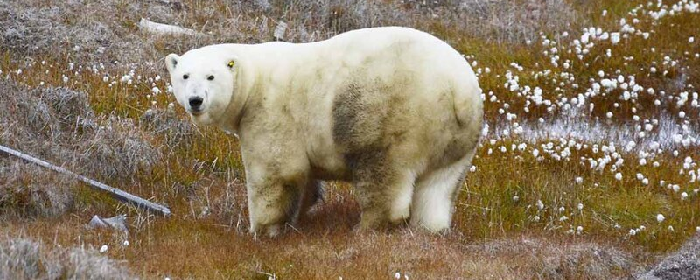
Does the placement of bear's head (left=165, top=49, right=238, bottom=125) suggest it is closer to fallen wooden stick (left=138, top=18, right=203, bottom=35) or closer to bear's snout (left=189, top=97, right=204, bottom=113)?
bear's snout (left=189, top=97, right=204, bottom=113)

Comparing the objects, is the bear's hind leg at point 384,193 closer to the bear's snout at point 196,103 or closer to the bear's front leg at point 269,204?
the bear's front leg at point 269,204

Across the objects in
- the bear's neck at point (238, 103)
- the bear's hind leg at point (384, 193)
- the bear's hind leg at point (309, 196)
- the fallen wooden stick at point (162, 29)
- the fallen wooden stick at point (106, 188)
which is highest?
the bear's neck at point (238, 103)

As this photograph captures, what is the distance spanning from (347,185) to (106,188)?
2463 millimetres

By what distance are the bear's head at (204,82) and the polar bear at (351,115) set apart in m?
0.01

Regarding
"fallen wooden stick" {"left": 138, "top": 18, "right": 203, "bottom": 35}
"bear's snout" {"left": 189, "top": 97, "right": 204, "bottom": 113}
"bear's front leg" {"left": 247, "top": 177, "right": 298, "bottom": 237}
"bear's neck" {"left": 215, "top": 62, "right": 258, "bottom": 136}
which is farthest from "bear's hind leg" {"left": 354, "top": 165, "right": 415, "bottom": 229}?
"fallen wooden stick" {"left": 138, "top": 18, "right": 203, "bottom": 35}

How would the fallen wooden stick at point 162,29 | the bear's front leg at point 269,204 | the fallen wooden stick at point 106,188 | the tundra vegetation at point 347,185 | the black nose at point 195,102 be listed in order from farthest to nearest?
the fallen wooden stick at point 162,29 < the fallen wooden stick at point 106,188 < the bear's front leg at point 269,204 < the tundra vegetation at point 347,185 < the black nose at point 195,102

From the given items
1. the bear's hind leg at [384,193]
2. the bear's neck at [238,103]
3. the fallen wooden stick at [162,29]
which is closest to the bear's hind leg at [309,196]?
the bear's hind leg at [384,193]

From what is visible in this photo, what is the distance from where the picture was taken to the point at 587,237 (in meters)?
10.0

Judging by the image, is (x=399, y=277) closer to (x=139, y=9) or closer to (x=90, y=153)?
(x=90, y=153)

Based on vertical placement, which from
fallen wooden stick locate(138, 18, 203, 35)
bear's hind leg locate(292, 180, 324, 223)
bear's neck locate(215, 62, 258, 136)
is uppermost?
bear's neck locate(215, 62, 258, 136)

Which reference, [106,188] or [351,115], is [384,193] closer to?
[351,115]

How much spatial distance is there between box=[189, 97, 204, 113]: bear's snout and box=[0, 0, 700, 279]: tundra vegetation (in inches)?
44.7

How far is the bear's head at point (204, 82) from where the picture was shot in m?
8.71

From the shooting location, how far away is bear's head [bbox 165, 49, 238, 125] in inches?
343
